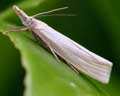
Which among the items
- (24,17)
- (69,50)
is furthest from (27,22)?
(69,50)

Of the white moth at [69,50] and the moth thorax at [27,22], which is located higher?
the moth thorax at [27,22]

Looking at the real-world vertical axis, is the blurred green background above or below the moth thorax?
below

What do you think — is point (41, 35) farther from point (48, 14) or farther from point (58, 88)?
point (58, 88)

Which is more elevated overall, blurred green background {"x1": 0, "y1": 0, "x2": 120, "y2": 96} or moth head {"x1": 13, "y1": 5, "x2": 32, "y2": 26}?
moth head {"x1": 13, "y1": 5, "x2": 32, "y2": 26}

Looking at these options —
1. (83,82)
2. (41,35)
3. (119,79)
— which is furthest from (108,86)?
(41,35)

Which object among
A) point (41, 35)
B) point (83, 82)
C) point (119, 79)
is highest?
point (41, 35)

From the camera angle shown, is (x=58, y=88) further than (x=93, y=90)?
No

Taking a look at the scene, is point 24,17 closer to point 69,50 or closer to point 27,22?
point 27,22

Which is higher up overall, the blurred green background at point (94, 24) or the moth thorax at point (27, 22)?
the moth thorax at point (27, 22)
